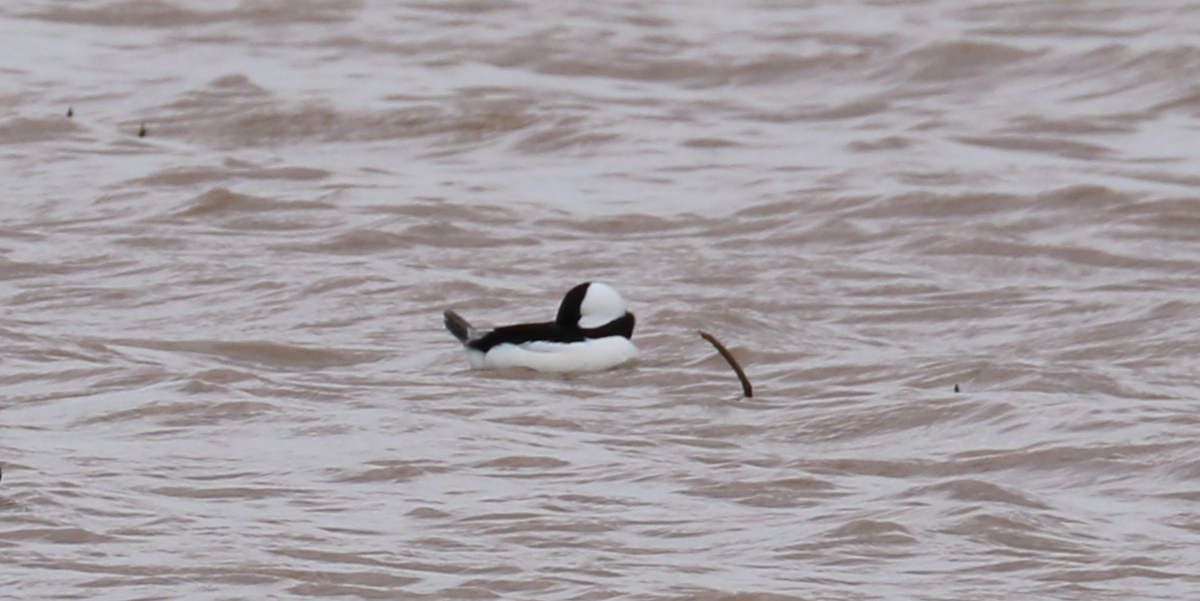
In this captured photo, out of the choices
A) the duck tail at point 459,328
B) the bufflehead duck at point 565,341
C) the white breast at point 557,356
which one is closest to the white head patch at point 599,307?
the bufflehead duck at point 565,341

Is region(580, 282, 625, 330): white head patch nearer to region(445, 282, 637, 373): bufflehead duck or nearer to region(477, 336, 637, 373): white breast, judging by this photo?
region(445, 282, 637, 373): bufflehead duck

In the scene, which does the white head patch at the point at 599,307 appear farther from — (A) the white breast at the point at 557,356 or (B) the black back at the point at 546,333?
(A) the white breast at the point at 557,356

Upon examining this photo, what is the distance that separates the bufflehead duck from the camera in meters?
8.40

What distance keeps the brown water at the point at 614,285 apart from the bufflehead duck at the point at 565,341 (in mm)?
118

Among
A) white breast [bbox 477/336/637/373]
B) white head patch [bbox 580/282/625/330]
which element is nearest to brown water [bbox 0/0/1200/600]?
white breast [bbox 477/336/637/373]

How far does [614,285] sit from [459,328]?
4.59 feet

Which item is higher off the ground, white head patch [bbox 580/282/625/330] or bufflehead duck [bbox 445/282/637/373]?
white head patch [bbox 580/282/625/330]

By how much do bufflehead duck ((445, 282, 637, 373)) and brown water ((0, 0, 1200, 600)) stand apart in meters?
0.12

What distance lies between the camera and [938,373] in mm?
8156

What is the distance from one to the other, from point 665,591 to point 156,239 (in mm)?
5552

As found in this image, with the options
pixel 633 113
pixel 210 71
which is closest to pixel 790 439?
pixel 633 113

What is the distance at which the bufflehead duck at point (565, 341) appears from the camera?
8.40 m

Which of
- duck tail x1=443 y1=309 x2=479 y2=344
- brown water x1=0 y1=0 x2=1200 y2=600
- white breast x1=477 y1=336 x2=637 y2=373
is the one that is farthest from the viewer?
duck tail x1=443 y1=309 x2=479 y2=344

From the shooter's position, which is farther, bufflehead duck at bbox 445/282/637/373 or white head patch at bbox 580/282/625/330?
white head patch at bbox 580/282/625/330
